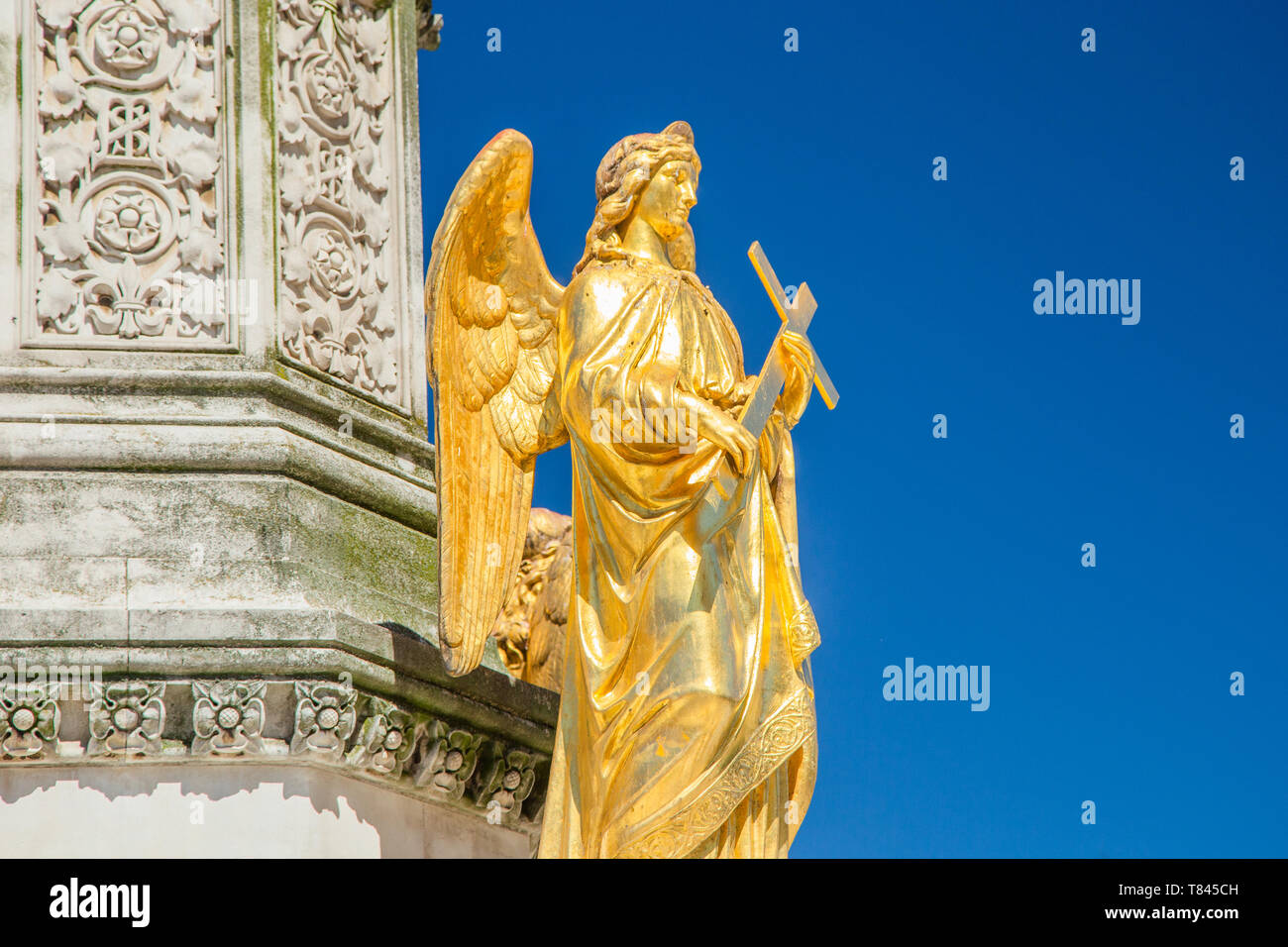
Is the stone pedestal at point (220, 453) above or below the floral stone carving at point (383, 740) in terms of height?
above

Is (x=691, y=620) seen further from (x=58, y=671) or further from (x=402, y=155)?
(x=402, y=155)

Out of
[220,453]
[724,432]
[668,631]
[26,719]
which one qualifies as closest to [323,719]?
[26,719]

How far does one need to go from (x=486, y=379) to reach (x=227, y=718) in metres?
1.87

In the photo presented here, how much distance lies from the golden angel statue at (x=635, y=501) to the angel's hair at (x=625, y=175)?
0.4 inches

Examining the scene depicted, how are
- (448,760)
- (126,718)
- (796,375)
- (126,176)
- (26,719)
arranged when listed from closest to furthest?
(26,719), (126,718), (796,375), (448,760), (126,176)

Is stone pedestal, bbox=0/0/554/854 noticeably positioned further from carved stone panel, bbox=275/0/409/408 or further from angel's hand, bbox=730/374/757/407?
angel's hand, bbox=730/374/757/407

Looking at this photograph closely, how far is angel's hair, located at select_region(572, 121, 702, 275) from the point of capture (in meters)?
9.73

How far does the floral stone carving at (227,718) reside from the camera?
29.1ft

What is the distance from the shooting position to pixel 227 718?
8891 millimetres

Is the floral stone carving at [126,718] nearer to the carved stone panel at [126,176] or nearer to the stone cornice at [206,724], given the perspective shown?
the stone cornice at [206,724]

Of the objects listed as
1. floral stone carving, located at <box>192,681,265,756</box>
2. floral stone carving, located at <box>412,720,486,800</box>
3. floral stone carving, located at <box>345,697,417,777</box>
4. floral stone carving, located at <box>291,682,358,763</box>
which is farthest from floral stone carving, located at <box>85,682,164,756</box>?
floral stone carving, located at <box>412,720,486,800</box>

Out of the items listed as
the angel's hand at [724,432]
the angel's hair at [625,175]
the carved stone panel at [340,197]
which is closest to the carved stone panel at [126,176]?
the carved stone panel at [340,197]

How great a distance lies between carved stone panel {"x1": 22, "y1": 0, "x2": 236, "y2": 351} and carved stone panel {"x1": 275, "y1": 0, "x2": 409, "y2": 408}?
1.05ft

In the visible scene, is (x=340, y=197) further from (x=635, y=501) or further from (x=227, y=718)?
(x=227, y=718)
